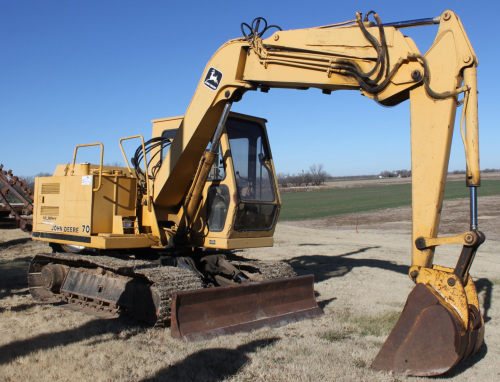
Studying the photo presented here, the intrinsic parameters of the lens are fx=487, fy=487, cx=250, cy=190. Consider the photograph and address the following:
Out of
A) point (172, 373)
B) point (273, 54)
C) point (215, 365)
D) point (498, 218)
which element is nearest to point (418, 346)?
point (215, 365)

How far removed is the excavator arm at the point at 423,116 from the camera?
4.51 meters

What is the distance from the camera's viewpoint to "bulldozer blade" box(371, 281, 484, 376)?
14.3 feet

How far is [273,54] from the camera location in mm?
5875

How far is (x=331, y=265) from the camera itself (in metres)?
11.5

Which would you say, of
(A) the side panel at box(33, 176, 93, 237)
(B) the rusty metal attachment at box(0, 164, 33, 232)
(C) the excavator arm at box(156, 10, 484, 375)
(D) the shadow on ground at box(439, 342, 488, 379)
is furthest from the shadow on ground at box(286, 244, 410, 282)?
(B) the rusty metal attachment at box(0, 164, 33, 232)

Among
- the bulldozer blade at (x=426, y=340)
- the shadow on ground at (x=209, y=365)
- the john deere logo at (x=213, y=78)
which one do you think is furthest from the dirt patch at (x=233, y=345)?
the john deere logo at (x=213, y=78)

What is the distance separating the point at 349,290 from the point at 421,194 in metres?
4.23

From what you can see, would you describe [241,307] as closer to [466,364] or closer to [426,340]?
[426,340]

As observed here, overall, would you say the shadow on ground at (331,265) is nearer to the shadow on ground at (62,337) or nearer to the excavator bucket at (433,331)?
the shadow on ground at (62,337)

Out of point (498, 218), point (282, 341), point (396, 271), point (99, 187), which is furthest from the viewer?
point (498, 218)

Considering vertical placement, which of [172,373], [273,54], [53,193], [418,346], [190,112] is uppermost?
[273,54]

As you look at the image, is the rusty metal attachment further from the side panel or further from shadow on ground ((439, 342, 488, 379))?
shadow on ground ((439, 342, 488, 379))

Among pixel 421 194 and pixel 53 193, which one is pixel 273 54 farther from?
pixel 53 193

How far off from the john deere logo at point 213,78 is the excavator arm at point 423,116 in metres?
0.87
